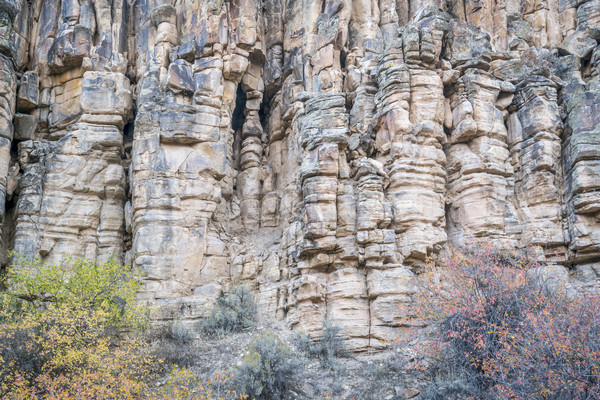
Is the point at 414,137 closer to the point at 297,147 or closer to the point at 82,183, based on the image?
the point at 297,147

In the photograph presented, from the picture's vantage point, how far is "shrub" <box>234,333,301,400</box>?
18141 mm

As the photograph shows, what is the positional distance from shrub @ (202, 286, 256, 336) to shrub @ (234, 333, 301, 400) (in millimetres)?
2815

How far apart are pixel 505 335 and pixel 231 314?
10.3m

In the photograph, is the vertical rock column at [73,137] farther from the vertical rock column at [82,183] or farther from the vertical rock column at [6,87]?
the vertical rock column at [6,87]

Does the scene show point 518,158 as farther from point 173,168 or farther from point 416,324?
point 173,168

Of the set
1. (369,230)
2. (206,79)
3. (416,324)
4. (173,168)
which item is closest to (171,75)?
(206,79)

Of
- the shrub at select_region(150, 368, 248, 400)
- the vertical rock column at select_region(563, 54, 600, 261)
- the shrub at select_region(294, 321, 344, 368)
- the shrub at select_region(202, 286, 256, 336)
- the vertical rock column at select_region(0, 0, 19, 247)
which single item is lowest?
the shrub at select_region(150, 368, 248, 400)

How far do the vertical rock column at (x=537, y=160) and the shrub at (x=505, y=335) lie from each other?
3476 millimetres

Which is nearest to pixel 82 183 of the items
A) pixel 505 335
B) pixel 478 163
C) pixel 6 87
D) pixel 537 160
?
pixel 6 87

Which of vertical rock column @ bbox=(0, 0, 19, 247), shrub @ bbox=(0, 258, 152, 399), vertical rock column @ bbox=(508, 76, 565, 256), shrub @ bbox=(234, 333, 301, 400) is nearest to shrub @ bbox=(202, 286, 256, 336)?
A: shrub @ bbox=(0, 258, 152, 399)

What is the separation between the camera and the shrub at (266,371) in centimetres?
1814

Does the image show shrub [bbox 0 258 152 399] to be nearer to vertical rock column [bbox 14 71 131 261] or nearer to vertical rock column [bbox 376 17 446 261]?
vertical rock column [bbox 14 71 131 261]

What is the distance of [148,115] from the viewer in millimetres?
26172

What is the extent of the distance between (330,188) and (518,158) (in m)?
8.78
